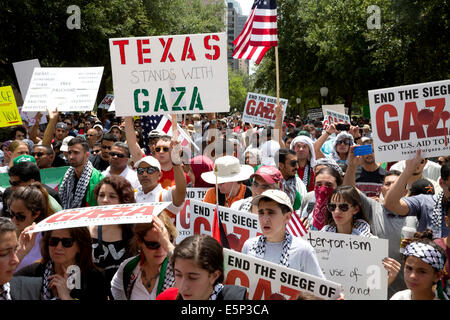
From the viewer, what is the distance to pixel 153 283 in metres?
3.59

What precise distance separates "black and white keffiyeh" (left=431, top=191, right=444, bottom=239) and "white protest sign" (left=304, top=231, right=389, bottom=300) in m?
0.82

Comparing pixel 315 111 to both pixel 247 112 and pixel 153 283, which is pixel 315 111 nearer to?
pixel 247 112

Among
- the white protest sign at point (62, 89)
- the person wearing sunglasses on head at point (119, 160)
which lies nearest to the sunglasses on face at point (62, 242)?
the person wearing sunglasses on head at point (119, 160)

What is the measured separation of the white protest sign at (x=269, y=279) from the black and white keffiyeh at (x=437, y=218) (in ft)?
5.95

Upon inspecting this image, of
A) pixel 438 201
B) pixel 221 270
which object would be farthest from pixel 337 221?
pixel 221 270

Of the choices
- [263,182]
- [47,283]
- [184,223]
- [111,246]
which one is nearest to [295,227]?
[263,182]

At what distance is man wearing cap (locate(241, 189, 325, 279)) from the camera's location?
369 centimetres

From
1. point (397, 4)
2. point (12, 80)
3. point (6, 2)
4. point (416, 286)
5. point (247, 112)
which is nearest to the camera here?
point (416, 286)

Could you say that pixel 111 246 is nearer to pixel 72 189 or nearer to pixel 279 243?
pixel 279 243

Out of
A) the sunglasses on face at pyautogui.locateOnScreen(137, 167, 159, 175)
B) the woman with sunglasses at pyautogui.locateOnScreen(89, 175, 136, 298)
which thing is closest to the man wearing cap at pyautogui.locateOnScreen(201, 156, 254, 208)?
the sunglasses on face at pyautogui.locateOnScreen(137, 167, 159, 175)

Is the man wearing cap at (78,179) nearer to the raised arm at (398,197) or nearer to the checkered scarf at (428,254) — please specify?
the raised arm at (398,197)

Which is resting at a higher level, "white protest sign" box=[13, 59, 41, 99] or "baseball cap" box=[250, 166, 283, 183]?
"white protest sign" box=[13, 59, 41, 99]

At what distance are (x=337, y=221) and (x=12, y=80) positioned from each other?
868 inches

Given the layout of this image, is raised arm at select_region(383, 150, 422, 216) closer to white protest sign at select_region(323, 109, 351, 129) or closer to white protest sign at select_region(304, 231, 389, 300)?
white protest sign at select_region(304, 231, 389, 300)
